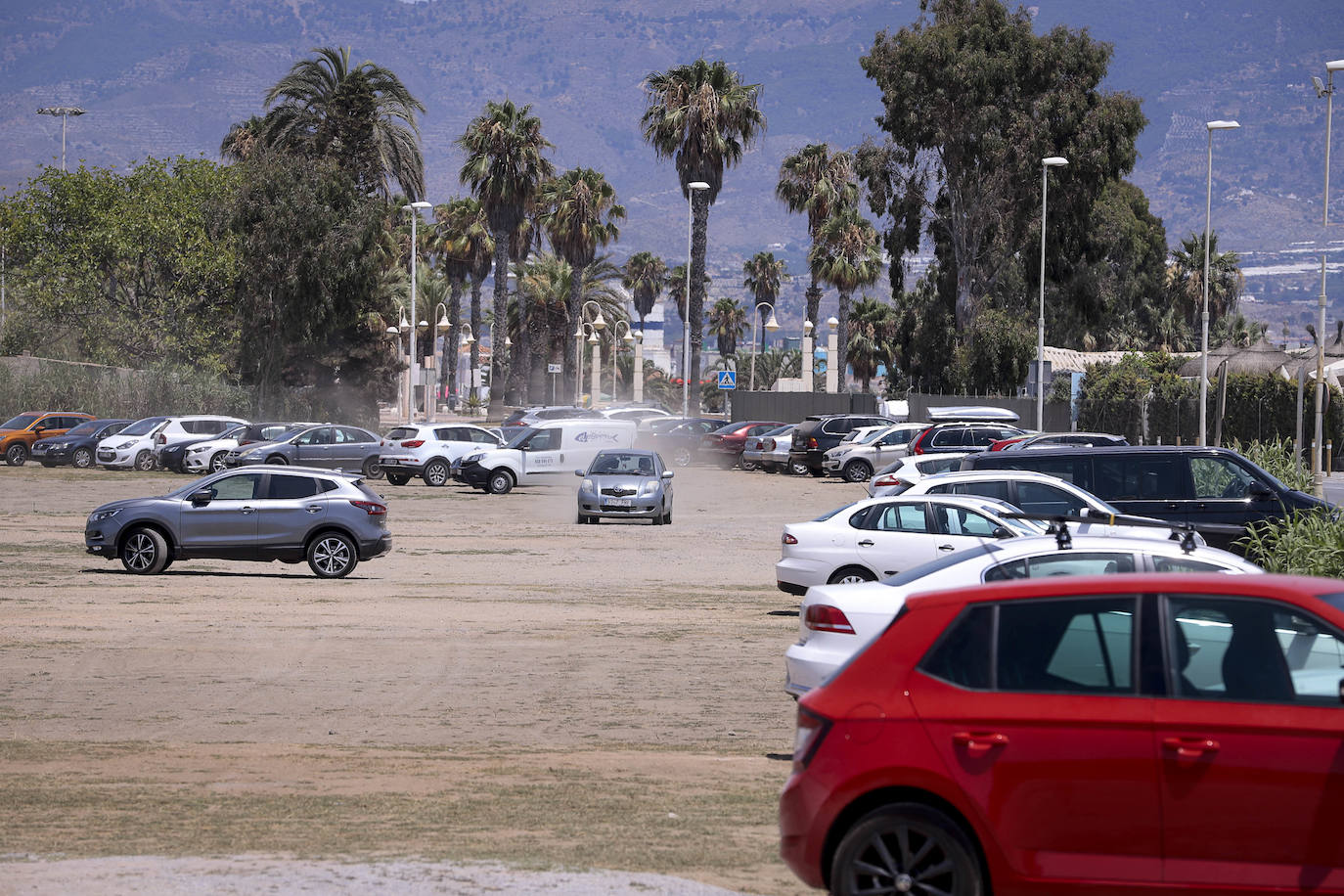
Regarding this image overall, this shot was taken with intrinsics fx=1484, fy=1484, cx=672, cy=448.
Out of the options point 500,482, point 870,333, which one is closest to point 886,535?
point 500,482

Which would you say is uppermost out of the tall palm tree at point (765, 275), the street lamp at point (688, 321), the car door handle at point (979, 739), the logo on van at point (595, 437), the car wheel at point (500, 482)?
the tall palm tree at point (765, 275)

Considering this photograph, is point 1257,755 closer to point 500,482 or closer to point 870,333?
point 500,482

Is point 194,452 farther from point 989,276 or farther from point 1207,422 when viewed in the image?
point 989,276

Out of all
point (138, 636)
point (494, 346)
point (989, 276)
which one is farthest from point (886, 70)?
point (138, 636)

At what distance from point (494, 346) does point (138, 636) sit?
2655 inches

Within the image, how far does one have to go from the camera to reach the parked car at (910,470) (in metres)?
23.2

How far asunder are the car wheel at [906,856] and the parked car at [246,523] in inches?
606

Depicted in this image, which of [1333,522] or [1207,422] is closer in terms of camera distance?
[1333,522]

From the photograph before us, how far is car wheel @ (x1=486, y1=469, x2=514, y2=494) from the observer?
124 ft

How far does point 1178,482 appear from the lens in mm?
19188

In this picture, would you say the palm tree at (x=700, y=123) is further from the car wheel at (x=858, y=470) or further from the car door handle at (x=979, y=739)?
the car door handle at (x=979, y=739)

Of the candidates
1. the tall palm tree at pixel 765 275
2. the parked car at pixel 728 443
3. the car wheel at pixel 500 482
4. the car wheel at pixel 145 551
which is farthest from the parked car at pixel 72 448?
the tall palm tree at pixel 765 275

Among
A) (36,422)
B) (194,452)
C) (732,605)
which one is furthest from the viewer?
(36,422)

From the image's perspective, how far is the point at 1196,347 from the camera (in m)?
89.2
